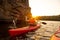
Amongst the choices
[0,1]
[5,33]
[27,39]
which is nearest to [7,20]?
[5,33]

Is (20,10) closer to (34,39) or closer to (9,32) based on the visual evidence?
(34,39)

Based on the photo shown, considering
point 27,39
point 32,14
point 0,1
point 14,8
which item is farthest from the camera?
point 32,14

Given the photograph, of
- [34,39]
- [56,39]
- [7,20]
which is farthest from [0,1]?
[56,39]

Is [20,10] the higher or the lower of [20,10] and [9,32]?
the higher

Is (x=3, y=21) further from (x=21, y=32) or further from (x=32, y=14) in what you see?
(x=32, y=14)

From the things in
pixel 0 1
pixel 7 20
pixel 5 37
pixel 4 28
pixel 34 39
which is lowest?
pixel 34 39

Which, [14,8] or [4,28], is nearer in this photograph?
[4,28]

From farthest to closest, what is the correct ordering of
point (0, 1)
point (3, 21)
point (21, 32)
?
point (0, 1), point (21, 32), point (3, 21)

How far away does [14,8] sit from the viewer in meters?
4.75

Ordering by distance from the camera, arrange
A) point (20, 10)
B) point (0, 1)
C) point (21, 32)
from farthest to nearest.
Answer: point (20, 10)
point (0, 1)
point (21, 32)

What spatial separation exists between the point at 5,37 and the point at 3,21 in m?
0.40

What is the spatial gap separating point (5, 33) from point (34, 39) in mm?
1225

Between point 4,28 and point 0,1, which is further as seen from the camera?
point 0,1

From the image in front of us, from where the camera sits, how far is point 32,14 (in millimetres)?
7352
